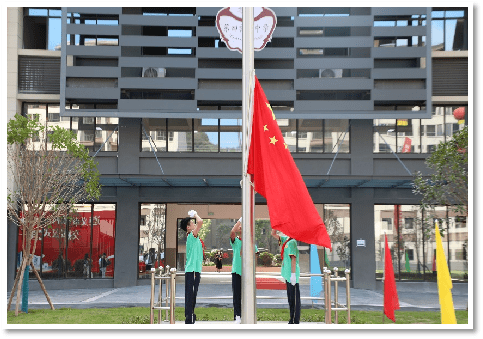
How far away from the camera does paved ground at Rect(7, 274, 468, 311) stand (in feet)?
51.6

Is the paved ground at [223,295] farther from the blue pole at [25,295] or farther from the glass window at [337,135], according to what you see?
the glass window at [337,135]

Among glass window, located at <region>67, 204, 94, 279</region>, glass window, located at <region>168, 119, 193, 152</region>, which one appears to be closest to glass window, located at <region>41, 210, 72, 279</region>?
glass window, located at <region>67, 204, 94, 279</region>

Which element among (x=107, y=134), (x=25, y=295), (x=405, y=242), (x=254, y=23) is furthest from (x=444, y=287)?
(x=107, y=134)

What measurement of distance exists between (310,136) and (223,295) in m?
Answer: 7.28

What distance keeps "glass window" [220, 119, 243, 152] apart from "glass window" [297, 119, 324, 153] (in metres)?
2.42

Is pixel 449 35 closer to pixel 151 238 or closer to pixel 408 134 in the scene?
pixel 408 134

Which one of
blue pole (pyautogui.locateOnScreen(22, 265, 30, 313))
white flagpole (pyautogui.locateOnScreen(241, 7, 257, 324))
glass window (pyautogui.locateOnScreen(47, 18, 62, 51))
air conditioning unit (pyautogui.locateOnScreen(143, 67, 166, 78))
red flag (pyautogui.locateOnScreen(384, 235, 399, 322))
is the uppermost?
glass window (pyautogui.locateOnScreen(47, 18, 62, 51))

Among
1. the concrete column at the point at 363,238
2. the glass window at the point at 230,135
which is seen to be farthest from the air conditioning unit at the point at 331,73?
the concrete column at the point at 363,238

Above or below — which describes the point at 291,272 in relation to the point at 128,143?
below

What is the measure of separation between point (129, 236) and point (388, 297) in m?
12.9

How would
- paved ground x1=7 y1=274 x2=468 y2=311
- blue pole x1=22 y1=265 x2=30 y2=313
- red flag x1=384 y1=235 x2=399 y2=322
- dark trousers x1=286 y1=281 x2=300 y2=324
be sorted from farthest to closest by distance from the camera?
paved ground x1=7 y1=274 x2=468 y2=311
blue pole x1=22 y1=265 x2=30 y2=313
red flag x1=384 y1=235 x2=399 y2=322
dark trousers x1=286 y1=281 x2=300 y2=324

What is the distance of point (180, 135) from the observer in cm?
2228

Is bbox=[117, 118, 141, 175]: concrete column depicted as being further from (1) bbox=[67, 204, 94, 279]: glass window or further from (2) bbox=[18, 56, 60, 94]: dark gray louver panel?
(2) bbox=[18, 56, 60, 94]: dark gray louver panel
